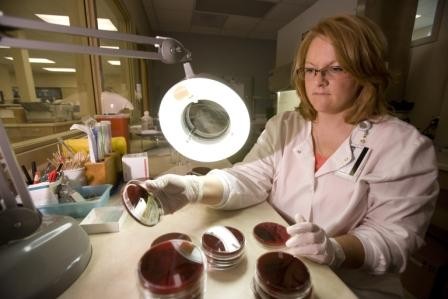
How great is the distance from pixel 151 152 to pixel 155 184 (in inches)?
37.8

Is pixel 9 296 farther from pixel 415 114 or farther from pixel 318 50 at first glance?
pixel 415 114

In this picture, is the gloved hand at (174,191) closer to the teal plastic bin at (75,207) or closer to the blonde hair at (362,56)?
the teal plastic bin at (75,207)

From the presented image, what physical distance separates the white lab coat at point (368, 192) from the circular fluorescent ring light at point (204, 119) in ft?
0.62

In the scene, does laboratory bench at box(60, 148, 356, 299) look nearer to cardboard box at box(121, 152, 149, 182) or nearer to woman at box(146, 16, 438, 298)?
woman at box(146, 16, 438, 298)

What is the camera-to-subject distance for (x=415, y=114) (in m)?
2.11

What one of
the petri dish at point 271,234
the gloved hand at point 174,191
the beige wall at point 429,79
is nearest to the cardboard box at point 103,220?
the gloved hand at point 174,191

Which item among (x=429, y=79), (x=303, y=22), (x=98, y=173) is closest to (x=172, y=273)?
(x=98, y=173)

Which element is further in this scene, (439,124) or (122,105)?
(439,124)

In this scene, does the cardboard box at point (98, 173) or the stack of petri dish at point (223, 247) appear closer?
the stack of petri dish at point (223, 247)

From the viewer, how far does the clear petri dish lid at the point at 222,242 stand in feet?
1.60

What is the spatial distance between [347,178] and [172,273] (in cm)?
62

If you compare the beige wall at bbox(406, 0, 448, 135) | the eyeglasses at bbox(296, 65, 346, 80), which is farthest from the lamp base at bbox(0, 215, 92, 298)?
the beige wall at bbox(406, 0, 448, 135)

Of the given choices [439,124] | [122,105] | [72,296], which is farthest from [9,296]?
[439,124]

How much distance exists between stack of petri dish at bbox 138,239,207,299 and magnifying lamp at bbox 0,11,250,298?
18cm
